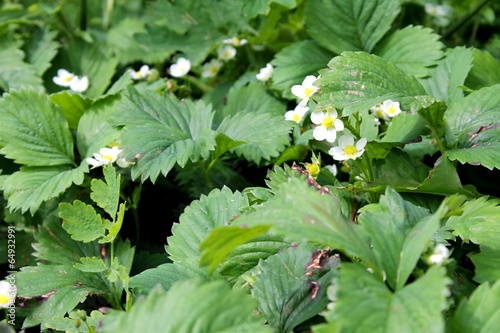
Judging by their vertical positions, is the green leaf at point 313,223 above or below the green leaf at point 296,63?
above

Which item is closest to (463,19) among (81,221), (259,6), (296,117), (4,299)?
(259,6)

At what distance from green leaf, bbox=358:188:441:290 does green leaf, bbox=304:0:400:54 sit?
38.4 inches

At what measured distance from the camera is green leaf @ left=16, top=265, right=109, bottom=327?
1.46m

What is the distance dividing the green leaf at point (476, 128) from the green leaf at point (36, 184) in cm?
98

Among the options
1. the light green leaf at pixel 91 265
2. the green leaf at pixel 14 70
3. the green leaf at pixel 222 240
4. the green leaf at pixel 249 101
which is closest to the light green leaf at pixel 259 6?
the green leaf at pixel 249 101

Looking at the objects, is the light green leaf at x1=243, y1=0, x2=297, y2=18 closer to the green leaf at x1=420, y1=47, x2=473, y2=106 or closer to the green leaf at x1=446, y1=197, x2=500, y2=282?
the green leaf at x1=420, y1=47, x2=473, y2=106

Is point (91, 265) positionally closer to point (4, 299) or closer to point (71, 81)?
point (4, 299)

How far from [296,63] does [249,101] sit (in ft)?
0.66

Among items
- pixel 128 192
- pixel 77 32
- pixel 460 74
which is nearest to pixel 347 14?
pixel 460 74

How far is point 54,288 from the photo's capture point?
1501 millimetres

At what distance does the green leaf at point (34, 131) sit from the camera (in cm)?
175

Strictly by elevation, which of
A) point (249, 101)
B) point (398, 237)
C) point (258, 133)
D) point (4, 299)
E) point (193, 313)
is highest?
point (398, 237)

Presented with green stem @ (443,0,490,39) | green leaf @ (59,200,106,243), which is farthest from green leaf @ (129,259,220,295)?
green stem @ (443,0,490,39)

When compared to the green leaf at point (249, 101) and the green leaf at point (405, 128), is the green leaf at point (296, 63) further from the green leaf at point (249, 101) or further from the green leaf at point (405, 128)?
the green leaf at point (405, 128)
